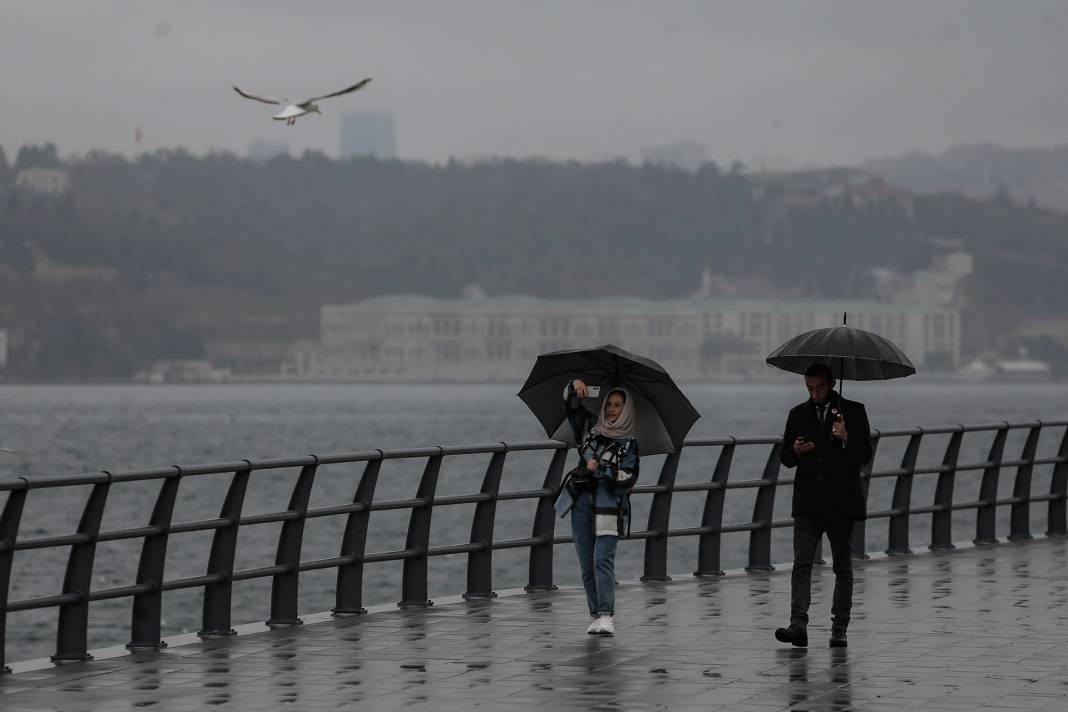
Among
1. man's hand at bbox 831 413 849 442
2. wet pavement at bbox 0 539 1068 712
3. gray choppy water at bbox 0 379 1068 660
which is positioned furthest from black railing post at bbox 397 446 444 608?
gray choppy water at bbox 0 379 1068 660

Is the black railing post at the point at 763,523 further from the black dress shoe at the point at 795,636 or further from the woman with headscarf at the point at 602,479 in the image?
the black dress shoe at the point at 795,636

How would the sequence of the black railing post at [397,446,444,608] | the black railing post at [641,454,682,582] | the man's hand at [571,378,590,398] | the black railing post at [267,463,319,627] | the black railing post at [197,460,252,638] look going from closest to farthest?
the man's hand at [571,378,590,398], the black railing post at [197,460,252,638], the black railing post at [267,463,319,627], the black railing post at [397,446,444,608], the black railing post at [641,454,682,582]

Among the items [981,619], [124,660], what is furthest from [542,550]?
[124,660]

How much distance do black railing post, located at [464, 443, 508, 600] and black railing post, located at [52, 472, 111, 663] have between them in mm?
3813

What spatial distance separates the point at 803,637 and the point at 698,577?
4.97m

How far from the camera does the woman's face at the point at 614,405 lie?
43.2 ft

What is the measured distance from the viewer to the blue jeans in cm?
1343

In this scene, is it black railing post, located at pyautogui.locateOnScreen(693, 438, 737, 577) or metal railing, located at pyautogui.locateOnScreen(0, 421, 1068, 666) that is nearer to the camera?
metal railing, located at pyautogui.locateOnScreen(0, 421, 1068, 666)

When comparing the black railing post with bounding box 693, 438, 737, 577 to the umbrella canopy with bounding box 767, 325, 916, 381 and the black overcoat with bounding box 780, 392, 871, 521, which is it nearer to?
the umbrella canopy with bounding box 767, 325, 916, 381

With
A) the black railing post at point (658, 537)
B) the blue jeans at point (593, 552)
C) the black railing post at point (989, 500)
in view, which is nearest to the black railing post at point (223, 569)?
the blue jeans at point (593, 552)

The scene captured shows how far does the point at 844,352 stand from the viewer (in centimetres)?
1309

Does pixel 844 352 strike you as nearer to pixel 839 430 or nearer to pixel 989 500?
pixel 839 430

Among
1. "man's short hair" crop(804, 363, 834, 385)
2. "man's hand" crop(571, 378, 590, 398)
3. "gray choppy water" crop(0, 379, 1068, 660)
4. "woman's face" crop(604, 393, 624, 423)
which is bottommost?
"gray choppy water" crop(0, 379, 1068, 660)

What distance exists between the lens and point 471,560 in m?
16.4
